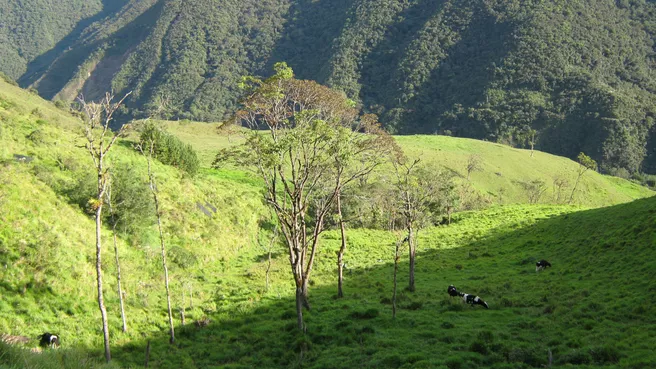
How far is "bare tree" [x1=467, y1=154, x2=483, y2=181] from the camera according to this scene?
370 feet

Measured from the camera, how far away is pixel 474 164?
11744 cm

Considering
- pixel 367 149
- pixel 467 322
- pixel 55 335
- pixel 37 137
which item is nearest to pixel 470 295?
pixel 467 322

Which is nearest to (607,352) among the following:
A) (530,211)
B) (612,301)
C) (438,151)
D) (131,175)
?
(612,301)

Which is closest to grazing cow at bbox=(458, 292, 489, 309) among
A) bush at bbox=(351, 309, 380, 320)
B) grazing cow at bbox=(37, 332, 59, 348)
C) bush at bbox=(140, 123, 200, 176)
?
bush at bbox=(351, 309, 380, 320)

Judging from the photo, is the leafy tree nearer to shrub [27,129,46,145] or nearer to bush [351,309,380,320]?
bush [351,309,380,320]

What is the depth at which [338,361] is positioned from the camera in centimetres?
1712

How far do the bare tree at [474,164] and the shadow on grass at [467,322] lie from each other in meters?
77.1

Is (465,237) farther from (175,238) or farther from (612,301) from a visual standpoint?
(175,238)

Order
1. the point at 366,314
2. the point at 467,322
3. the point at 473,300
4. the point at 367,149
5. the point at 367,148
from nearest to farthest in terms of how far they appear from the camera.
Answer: the point at 467,322 < the point at 366,314 < the point at 473,300 < the point at 367,148 < the point at 367,149

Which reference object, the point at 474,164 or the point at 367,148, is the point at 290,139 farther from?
the point at 474,164

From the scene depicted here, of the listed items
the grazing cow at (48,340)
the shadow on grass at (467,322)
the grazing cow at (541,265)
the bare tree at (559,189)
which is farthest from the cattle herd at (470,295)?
the bare tree at (559,189)

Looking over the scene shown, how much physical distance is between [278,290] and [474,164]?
97.9 metres

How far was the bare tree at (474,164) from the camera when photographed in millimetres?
112900

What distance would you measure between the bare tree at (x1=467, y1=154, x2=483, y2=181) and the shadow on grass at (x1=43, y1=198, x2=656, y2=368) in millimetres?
77069
